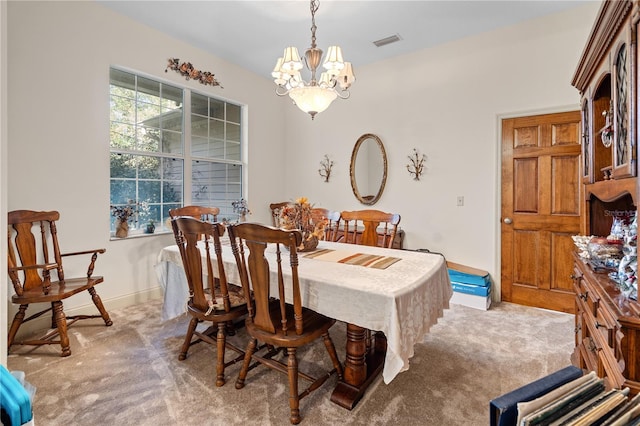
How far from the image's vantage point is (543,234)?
3285 mm

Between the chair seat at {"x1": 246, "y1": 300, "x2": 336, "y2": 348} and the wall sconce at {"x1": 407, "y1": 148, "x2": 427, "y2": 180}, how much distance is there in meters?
2.63

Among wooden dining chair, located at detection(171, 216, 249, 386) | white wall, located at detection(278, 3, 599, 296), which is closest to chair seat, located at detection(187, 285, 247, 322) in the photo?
wooden dining chair, located at detection(171, 216, 249, 386)

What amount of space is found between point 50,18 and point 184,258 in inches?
101

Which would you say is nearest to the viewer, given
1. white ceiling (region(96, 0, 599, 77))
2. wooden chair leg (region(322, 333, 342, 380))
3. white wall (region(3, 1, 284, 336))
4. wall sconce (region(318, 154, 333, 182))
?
wooden chair leg (region(322, 333, 342, 380))

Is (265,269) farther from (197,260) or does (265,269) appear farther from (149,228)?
(149,228)

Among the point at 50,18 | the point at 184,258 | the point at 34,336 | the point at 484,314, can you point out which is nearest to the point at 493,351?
the point at 484,314

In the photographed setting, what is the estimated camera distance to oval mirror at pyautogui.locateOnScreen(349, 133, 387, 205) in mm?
4262

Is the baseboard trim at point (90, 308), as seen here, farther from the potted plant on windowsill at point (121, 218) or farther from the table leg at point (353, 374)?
the table leg at point (353, 374)

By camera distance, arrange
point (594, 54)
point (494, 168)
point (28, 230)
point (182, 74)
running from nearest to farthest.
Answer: point (594, 54) < point (28, 230) < point (494, 168) < point (182, 74)

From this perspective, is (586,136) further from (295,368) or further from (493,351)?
(295,368)

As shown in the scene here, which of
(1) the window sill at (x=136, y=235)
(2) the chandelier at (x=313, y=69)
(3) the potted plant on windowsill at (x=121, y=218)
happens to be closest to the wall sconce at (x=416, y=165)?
(2) the chandelier at (x=313, y=69)

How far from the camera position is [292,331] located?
1.74 metres

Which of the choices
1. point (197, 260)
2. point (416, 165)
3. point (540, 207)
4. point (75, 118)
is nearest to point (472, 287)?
point (540, 207)

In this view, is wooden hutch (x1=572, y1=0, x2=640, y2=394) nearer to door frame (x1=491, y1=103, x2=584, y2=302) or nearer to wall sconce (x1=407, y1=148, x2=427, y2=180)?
door frame (x1=491, y1=103, x2=584, y2=302)
